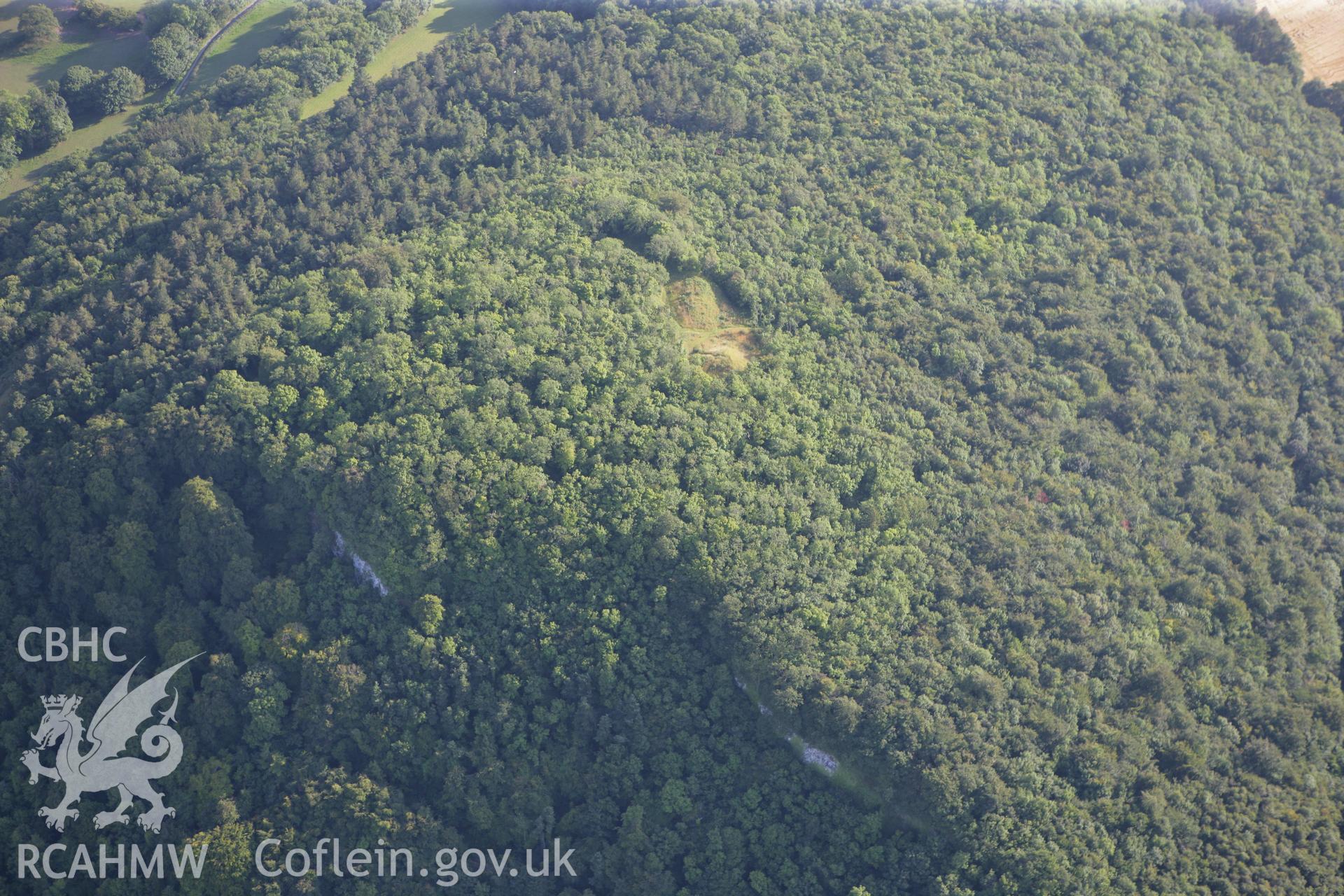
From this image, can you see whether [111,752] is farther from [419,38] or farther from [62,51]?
[419,38]

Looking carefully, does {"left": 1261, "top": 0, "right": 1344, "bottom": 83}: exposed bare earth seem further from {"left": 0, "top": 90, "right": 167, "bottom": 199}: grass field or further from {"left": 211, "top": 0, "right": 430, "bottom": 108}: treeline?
{"left": 0, "top": 90, "right": 167, "bottom": 199}: grass field

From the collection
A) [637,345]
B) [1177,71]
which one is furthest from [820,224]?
[1177,71]

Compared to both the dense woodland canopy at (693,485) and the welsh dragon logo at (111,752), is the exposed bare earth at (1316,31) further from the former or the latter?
the welsh dragon logo at (111,752)

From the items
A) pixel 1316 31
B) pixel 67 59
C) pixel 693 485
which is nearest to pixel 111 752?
pixel 693 485

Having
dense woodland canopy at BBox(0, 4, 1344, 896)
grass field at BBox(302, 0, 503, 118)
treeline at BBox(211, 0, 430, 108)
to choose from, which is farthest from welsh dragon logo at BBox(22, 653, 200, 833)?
grass field at BBox(302, 0, 503, 118)

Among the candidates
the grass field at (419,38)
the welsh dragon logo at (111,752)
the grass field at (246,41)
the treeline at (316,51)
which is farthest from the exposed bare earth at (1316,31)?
the welsh dragon logo at (111,752)
